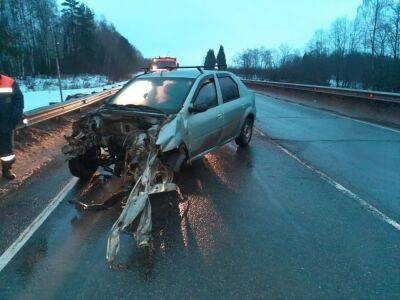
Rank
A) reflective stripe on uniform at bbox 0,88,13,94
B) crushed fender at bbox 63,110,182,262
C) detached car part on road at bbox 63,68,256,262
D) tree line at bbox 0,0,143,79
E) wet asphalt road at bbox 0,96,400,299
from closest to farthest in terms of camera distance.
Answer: wet asphalt road at bbox 0,96,400,299 < crushed fender at bbox 63,110,182,262 < detached car part on road at bbox 63,68,256,262 < reflective stripe on uniform at bbox 0,88,13,94 < tree line at bbox 0,0,143,79

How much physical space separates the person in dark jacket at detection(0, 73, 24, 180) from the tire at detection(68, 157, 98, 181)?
3.50 feet

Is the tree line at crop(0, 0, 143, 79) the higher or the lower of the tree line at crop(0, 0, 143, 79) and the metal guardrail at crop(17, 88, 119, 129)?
the higher

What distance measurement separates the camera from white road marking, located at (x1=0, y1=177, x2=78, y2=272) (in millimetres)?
4242

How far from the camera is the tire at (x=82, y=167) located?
271 inches

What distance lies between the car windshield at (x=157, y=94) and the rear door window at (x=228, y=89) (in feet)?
3.78

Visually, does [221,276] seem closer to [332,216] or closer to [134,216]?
[134,216]

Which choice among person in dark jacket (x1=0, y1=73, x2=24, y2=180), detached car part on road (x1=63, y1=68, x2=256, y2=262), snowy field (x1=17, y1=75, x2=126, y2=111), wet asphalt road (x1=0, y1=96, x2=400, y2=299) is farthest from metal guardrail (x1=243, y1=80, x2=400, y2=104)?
snowy field (x1=17, y1=75, x2=126, y2=111)

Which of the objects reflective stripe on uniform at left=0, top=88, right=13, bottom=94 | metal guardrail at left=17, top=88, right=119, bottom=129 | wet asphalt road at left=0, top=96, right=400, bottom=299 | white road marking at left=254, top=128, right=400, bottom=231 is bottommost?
white road marking at left=254, top=128, right=400, bottom=231

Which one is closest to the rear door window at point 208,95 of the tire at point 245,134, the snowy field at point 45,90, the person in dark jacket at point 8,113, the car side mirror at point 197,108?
the car side mirror at point 197,108

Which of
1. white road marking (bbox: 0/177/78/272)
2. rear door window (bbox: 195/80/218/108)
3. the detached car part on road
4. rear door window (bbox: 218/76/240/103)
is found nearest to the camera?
white road marking (bbox: 0/177/78/272)

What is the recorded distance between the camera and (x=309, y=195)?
20.6 ft

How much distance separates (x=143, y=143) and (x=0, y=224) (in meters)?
2.00

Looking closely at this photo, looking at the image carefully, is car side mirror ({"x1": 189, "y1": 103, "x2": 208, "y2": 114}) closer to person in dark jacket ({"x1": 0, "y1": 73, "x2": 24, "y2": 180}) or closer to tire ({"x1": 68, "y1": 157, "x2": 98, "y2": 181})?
tire ({"x1": 68, "y1": 157, "x2": 98, "y2": 181})

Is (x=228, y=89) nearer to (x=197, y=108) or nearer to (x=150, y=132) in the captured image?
(x=197, y=108)
